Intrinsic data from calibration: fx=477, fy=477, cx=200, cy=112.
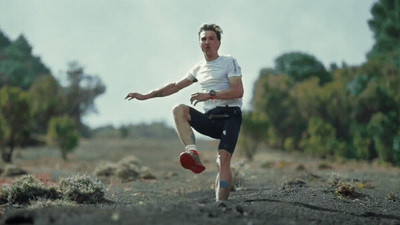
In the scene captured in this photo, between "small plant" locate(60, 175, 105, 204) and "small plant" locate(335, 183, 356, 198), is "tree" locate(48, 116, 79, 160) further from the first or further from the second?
"small plant" locate(335, 183, 356, 198)

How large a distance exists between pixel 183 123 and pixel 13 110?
70.5 ft

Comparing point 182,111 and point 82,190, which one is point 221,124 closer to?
point 182,111

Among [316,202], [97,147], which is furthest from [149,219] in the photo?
[97,147]

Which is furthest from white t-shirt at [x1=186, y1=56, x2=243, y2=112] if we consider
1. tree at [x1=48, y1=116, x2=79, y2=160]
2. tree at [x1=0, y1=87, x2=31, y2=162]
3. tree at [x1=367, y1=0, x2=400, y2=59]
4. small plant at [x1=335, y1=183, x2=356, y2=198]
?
tree at [x1=367, y1=0, x2=400, y2=59]

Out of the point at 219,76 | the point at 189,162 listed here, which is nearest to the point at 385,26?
the point at 219,76

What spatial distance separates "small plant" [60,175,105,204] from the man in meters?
2.64

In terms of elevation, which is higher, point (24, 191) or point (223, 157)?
point (223, 157)

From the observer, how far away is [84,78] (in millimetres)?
52500

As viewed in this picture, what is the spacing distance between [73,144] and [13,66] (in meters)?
29.4


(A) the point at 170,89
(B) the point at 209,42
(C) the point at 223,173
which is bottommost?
(C) the point at 223,173

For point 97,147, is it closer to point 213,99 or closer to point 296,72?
point 296,72

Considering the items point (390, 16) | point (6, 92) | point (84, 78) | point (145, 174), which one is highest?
point (390, 16)

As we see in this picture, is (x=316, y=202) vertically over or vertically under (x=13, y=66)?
under

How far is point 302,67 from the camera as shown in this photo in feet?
166
